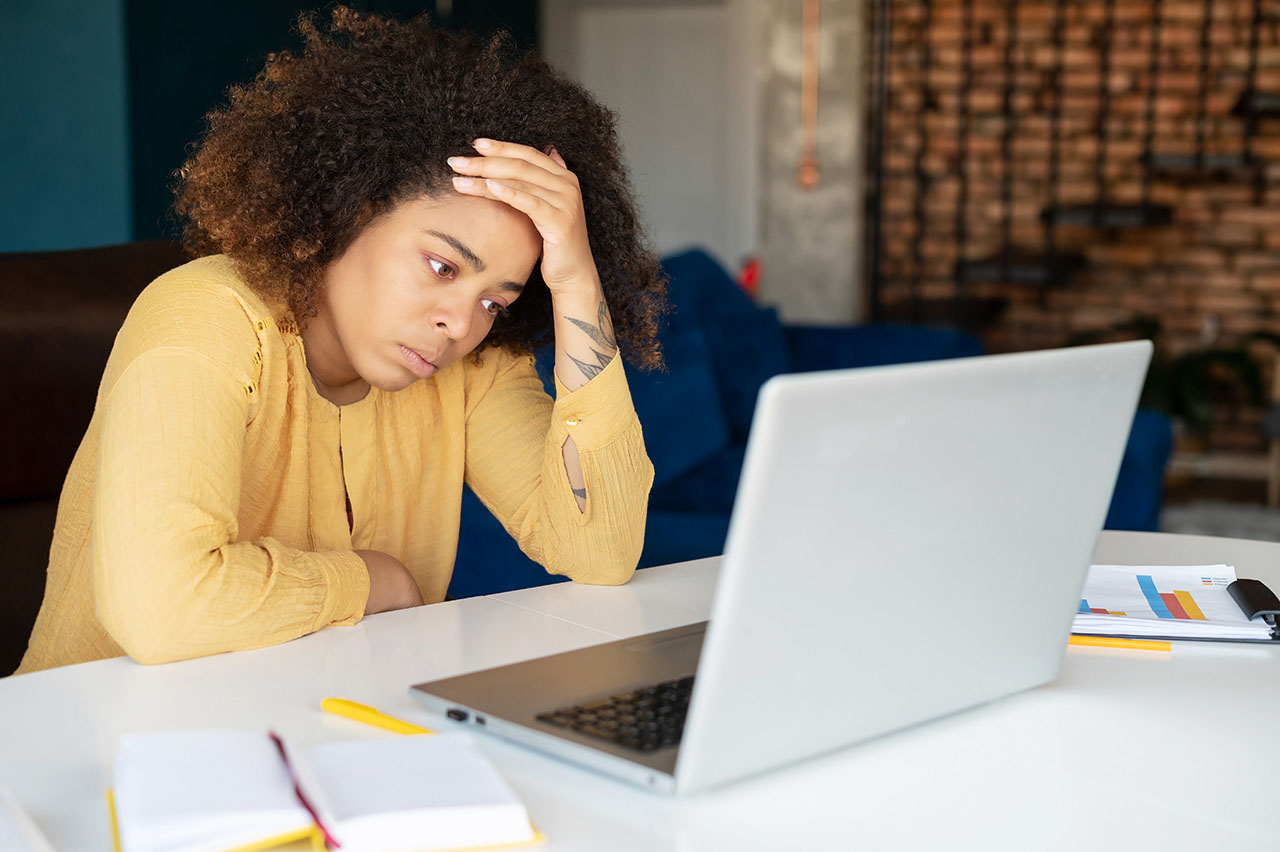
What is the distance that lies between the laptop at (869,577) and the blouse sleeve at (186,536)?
202 mm

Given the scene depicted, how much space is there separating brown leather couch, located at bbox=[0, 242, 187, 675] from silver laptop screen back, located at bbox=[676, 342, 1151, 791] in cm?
102

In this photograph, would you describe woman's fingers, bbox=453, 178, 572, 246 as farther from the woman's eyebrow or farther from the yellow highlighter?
the yellow highlighter

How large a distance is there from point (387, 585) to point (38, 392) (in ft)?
1.90

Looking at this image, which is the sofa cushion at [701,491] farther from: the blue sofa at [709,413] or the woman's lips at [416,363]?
the woman's lips at [416,363]

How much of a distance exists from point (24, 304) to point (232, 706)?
2.57ft

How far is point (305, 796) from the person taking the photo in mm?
679

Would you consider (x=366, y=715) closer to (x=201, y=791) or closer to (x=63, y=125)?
(x=201, y=791)

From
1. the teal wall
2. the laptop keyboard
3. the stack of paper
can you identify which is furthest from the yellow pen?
the teal wall

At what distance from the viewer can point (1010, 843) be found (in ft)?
2.29

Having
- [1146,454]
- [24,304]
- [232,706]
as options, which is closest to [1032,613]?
[232,706]

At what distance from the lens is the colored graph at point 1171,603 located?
44.3 inches

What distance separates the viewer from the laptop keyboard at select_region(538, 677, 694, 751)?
0.78 metres

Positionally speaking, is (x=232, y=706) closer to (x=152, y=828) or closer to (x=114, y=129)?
(x=152, y=828)

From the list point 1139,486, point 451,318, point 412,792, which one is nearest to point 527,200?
point 451,318
